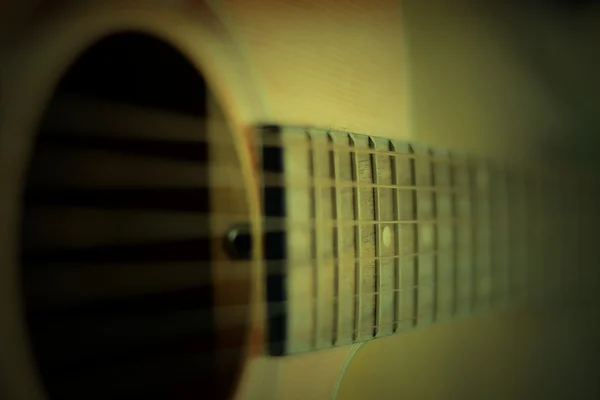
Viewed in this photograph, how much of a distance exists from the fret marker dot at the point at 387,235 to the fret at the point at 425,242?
0.05m

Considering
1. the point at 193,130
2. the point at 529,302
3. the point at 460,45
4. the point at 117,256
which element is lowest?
the point at 529,302

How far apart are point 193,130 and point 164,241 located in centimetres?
10

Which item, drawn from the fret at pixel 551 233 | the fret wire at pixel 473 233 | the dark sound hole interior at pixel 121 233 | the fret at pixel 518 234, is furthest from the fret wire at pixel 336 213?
the fret at pixel 551 233

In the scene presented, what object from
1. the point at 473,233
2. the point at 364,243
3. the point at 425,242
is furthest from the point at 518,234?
the point at 364,243

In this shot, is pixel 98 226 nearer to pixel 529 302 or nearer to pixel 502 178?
pixel 502 178

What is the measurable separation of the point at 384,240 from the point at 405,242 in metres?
0.04

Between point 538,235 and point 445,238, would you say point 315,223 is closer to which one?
point 445,238

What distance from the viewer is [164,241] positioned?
0.45m

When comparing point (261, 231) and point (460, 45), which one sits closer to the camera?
point (261, 231)

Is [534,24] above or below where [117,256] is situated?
above

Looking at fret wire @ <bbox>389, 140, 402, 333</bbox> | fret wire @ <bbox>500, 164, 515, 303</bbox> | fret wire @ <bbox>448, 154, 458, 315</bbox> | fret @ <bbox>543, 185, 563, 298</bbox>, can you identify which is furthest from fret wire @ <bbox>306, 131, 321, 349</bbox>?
fret @ <bbox>543, 185, 563, 298</bbox>

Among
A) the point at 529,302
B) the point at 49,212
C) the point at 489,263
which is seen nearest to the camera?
the point at 49,212

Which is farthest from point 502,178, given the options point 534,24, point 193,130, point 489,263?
point 193,130

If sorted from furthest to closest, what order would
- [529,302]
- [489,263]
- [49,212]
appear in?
1. [529,302]
2. [489,263]
3. [49,212]
